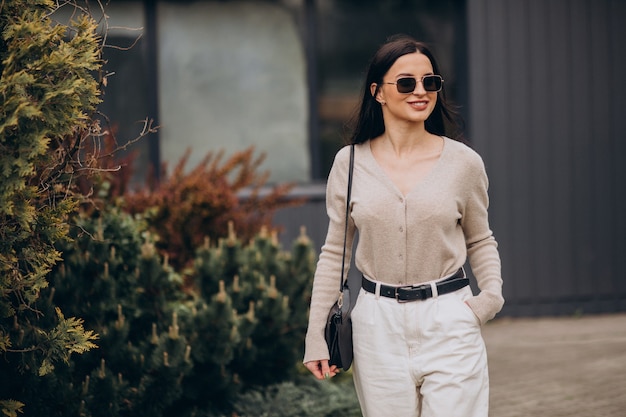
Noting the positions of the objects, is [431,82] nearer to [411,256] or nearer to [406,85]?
[406,85]

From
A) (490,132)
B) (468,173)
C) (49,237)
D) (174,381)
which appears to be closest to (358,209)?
(468,173)

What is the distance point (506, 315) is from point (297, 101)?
9.64 feet

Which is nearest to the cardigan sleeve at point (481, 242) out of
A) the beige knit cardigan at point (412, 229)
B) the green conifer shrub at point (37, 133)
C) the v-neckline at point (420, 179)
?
the beige knit cardigan at point (412, 229)

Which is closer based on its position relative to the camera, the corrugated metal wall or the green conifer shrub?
the green conifer shrub

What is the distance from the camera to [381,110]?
3.83 m

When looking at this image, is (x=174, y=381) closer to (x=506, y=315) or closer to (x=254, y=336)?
(x=254, y=336)

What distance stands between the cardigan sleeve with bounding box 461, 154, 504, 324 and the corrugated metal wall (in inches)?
233

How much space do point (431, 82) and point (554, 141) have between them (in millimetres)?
6258

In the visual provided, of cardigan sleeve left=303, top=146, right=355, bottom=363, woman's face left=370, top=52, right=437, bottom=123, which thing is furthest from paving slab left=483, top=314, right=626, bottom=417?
woman's face left=370, top=52, right=437, bottom=123

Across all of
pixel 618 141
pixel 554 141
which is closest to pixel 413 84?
pixel 554 141

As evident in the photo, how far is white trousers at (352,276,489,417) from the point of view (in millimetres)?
3402

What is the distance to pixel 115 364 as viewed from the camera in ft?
16.7

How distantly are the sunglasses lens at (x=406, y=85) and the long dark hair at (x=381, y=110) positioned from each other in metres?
0.11

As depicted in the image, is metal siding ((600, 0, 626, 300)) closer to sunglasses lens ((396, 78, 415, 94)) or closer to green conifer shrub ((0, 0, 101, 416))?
sunglasses lens ((396, 78, 415, 94))
